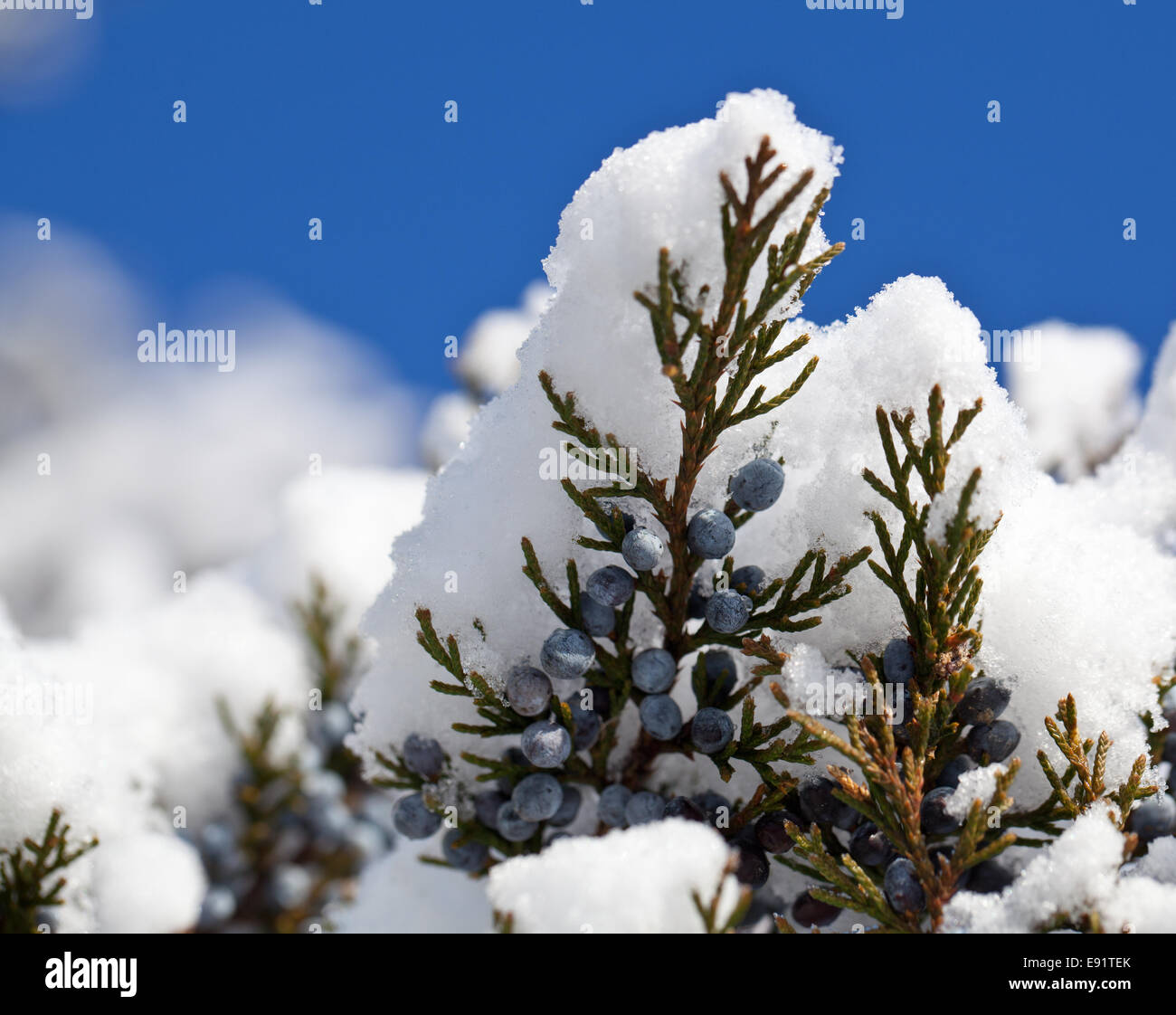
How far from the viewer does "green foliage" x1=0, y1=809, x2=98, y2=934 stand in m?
1.81

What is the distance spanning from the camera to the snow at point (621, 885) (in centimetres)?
109

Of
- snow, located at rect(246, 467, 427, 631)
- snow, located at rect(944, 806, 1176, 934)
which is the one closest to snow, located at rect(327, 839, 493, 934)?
snow, located at rect(944, 806, 1176, 934)

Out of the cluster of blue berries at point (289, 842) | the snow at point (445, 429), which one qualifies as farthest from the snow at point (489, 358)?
the cluster of blue berries at point (289, 842)

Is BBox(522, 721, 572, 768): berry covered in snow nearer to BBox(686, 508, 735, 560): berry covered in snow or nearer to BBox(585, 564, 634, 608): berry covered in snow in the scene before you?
BBox(585, 564, 634, 608): berry covered in snow

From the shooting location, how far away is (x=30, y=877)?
182cm

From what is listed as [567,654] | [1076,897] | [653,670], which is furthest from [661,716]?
[1076,897]

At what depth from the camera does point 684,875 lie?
112 centimetres

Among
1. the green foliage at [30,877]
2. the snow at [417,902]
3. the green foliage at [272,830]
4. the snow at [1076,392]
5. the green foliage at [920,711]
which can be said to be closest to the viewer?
the green foliage at [920,711]

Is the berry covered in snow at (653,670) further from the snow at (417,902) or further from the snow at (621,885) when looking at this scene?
the snow at (417,902)

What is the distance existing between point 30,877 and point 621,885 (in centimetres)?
148

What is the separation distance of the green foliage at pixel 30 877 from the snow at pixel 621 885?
1220mm
